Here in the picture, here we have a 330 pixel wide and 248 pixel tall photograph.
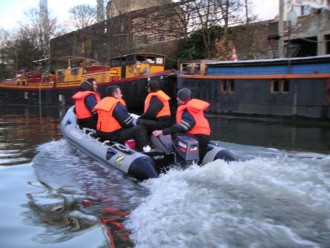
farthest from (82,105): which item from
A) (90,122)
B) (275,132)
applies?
(275,132)

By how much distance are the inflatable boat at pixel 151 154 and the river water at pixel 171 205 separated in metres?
0.23

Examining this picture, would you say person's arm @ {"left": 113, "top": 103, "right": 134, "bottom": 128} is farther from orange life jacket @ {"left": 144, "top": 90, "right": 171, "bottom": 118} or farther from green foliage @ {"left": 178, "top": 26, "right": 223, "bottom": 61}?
green foliage @ {"left": 178, "top": 26, "right": 223, "bottom": 61}

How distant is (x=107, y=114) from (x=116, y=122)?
209mm

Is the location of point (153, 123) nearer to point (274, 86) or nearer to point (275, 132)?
point (275, 132)

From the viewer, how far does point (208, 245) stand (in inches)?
135

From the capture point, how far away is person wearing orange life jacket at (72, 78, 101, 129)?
8.43 meters

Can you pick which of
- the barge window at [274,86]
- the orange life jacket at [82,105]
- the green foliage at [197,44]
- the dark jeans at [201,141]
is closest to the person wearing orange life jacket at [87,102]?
the orange life jacket at [82,105]

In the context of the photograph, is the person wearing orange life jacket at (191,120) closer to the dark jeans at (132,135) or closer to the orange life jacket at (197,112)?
the orange life jacket at (197,112)

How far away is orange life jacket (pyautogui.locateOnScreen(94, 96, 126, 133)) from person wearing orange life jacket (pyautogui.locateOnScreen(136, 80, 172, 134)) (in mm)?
506

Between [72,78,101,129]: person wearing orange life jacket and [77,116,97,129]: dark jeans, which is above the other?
[72,78,101,129]: person wearing orange life jacket

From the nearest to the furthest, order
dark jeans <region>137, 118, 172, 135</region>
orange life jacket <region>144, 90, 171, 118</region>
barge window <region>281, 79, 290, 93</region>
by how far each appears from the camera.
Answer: orange life jacket <region>144, 90, 171, 118</region>
dark jeans <region>137, 118, 172, 135</region>
barge window <region>281, 79, 290, 93</region>

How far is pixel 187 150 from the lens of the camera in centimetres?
607

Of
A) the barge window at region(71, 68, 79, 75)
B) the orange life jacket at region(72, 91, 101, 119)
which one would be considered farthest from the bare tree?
the orange life jacket at region(72, 91, 101, 119)

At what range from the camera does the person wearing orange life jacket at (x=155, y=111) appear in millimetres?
7203
